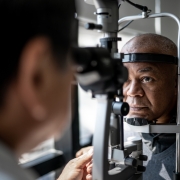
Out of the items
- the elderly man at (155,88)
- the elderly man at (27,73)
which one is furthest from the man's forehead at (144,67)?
the elderly man at (27,73)

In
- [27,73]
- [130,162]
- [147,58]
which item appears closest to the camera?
[27,73]

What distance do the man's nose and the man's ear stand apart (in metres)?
0.81

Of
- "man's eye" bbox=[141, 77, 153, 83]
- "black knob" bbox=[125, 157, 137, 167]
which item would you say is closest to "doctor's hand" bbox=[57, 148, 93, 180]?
"black knob" bbox=[125, 157, 137, 167]

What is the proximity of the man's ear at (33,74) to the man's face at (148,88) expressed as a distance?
80cm

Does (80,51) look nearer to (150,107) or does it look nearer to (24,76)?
(24,76)

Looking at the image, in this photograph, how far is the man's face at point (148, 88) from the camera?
1226 millimetres

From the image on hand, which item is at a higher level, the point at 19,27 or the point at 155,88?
the point at 19,27

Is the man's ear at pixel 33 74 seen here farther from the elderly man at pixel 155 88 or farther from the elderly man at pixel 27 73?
the elderly man at pixel 155 88

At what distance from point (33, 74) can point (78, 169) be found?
0.64 m

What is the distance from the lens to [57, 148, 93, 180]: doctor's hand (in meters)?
0.99

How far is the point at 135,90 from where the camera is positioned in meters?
1.23

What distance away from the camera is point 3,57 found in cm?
43

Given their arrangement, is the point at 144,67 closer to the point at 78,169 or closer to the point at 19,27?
the point at 78,169

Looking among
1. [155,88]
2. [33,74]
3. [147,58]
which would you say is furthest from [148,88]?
[33,74]
